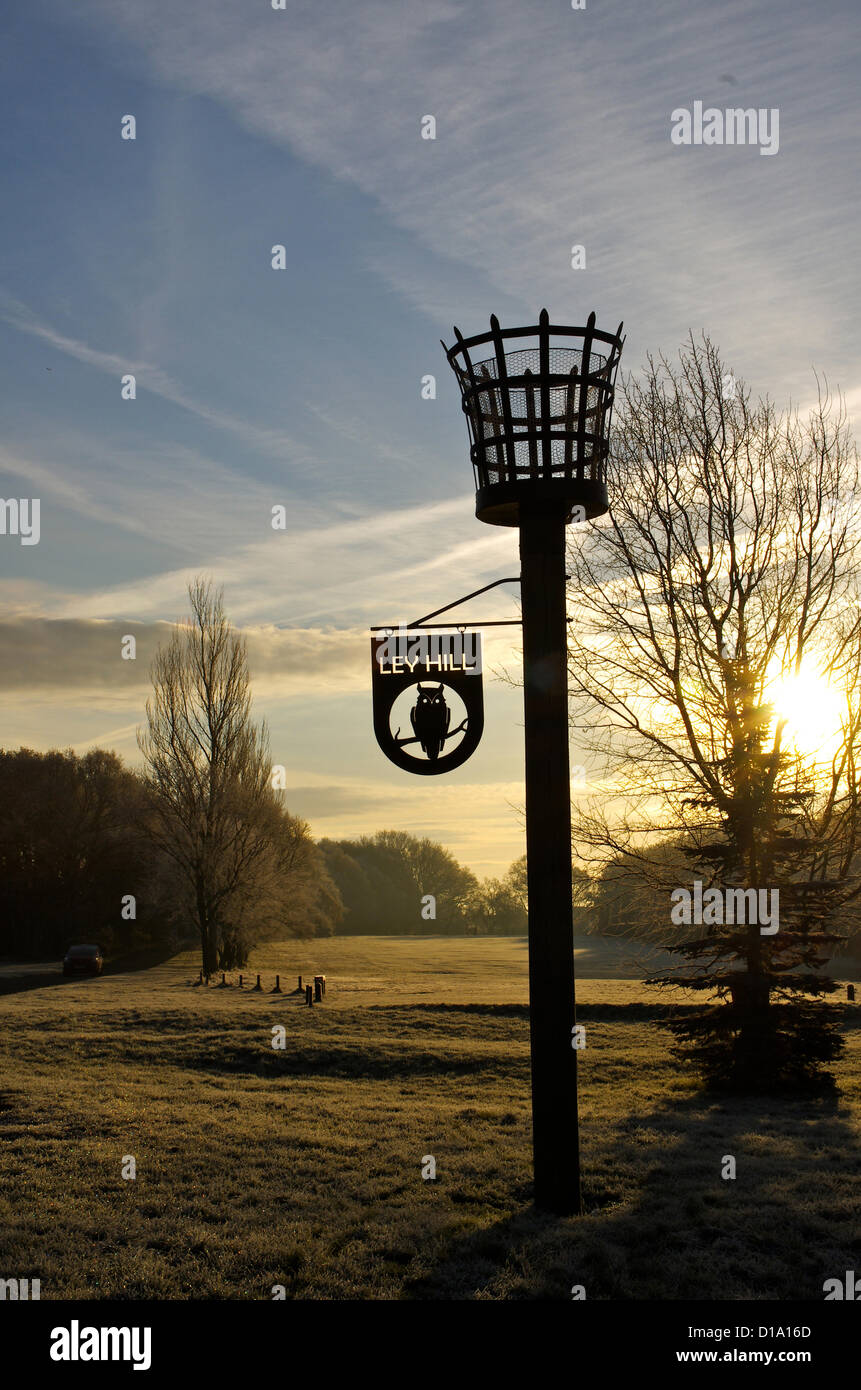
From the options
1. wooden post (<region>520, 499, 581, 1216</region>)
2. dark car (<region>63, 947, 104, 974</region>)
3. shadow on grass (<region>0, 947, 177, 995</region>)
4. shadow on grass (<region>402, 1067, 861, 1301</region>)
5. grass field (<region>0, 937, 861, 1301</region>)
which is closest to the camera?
shadow on grass (<region>402, 1067, 861, 1301</region>)

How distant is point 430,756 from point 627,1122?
5.78 m

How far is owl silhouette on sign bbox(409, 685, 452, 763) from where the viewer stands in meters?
7.75

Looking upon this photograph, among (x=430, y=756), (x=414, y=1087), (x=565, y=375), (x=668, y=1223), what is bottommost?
(x=414, y=1087)

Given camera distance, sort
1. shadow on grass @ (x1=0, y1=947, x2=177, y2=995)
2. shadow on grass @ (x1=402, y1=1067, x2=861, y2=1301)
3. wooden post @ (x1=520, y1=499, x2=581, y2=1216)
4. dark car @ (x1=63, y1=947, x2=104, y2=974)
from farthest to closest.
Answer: dark car @ (x1=63, y1=947, x2=104, y2=974), shadow on grass @ (x1=0, y1=947, x2=177, y2=995), wooden post @ (x1=520, y1=499, x2=581, y2=1216), shadow on grass @ (x1=402, y1=1067, x2=861, y2=1301)

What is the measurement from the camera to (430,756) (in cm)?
785

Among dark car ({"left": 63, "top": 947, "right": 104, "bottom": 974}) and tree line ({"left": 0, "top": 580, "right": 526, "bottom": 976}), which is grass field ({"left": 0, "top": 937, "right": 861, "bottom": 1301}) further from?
dark car ({"left": 63, "top": 947, "right": 104, "bottom": 974})

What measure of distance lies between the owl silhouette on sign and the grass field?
341cm

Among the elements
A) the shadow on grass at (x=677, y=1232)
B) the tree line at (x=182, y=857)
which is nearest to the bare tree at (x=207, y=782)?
the tree line at (x=182, y=857)

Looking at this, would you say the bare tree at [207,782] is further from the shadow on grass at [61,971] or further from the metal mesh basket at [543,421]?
the metal mesh basket at [543,421]

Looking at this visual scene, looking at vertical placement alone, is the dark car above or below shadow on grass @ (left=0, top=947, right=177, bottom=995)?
above

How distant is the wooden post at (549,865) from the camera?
24.6 feet

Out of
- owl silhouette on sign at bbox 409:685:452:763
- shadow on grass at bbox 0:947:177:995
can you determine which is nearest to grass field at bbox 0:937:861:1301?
owl silhouette on sign at bbox 409:685:452:763
